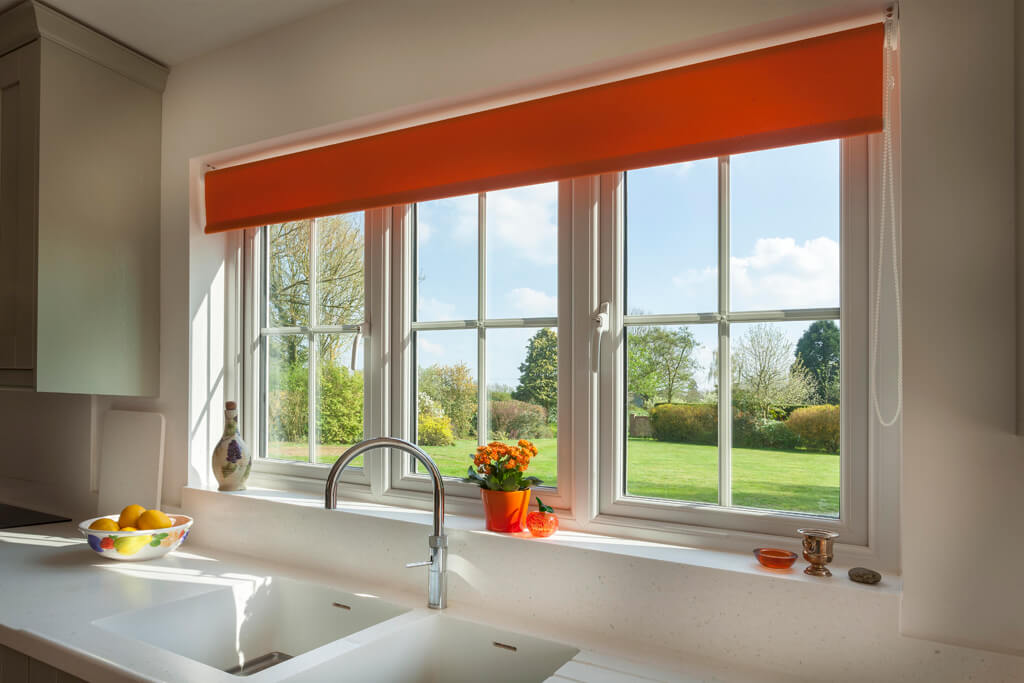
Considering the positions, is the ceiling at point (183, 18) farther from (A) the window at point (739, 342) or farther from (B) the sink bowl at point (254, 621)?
(B) the sink bowl at point (254, 621)

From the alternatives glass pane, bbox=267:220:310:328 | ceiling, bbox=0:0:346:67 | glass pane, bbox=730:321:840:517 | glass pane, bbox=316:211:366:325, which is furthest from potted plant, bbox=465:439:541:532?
ceiling, bbox=0:0:346:67

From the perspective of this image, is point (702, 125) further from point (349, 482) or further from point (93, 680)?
point (93, 680)

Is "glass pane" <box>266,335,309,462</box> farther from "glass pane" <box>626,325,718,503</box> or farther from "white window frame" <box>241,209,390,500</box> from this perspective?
"glass pane" <box>626,325,718,503</box>

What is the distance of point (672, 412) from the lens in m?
1.65

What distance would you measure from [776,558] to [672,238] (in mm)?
759

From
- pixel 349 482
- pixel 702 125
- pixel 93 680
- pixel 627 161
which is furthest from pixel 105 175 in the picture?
pixel 702 125

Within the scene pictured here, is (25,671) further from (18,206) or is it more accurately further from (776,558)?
(776,558)

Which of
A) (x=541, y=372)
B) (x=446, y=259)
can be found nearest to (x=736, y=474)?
(x=541, y=372)

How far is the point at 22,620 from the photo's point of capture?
1520 mm

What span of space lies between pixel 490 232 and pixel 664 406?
27.6 inches

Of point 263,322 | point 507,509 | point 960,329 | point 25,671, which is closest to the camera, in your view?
point 960,329

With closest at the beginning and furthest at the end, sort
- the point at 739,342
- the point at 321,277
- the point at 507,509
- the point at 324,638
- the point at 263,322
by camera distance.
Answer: the point at 739,342
the point at 507,509
the point at 324,638
the point at 321,277
the point at 263,322

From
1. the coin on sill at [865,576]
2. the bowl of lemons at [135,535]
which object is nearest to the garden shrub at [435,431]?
the bowl of lemons at [135,535]

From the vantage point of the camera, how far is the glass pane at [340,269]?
220cm
